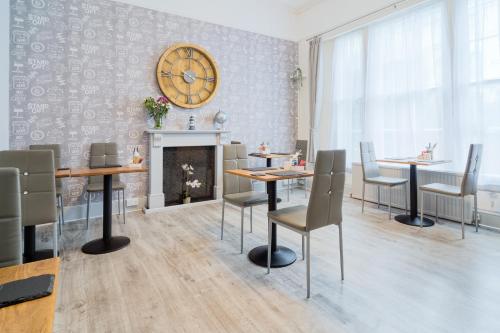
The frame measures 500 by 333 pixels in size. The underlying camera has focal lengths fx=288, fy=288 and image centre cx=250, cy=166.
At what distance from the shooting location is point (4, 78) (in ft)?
10.5

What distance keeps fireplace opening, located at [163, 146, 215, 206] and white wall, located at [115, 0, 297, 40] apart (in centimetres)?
209

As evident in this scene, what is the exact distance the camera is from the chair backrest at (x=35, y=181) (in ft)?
6.93

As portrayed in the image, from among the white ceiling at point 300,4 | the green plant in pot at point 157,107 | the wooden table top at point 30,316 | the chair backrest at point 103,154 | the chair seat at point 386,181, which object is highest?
the white ceiling at point 300,4

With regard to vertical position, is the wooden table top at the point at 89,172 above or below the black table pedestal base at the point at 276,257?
above

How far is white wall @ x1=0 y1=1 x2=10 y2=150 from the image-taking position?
312 cm

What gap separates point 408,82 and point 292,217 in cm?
306

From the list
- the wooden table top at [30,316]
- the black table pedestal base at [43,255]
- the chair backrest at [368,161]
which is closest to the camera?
the wooden table top at [30,316]

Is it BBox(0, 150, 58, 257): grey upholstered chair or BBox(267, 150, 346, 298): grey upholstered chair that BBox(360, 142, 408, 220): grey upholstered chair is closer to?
BBox(267, 150, 346, 298): grey upholstered chair

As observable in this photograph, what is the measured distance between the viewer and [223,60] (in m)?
4.88

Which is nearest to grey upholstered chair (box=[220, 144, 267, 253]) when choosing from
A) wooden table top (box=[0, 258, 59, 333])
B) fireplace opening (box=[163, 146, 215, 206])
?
fireplace opening (box=[163, 146, 215, 206])

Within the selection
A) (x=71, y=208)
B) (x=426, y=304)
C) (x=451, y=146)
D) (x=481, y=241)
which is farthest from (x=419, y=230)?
(x=71, y=208)

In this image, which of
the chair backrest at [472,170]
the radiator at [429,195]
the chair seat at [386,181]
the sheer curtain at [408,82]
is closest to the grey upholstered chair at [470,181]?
the chair backrest at [472,170]

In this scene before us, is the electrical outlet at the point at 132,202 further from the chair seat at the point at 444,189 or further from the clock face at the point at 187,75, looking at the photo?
the chair seat at the point at 444,189

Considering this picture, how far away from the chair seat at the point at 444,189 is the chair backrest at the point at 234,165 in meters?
2.08
